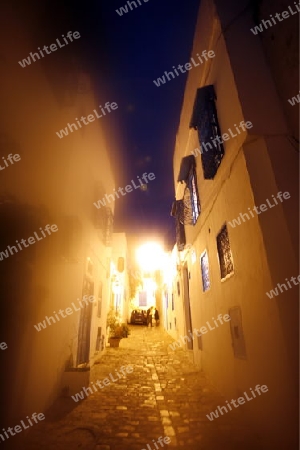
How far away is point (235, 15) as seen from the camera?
5383 mm

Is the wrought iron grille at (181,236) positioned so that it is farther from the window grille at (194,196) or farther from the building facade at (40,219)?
the building facade at (40,219)

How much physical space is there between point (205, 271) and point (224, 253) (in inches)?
73.3

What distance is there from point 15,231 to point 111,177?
10297 mm

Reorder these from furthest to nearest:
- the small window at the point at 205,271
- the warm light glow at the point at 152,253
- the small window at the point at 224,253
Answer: the warm light glow at the point at 152,253, the small window at the point at 205,271, the small window at the point at 224,253

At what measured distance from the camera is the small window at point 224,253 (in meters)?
5.30

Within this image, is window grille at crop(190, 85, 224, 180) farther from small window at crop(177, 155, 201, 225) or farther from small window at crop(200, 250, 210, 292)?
small window at crop(200, 250, 210, 292)

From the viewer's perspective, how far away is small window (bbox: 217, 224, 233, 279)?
17.4 ft

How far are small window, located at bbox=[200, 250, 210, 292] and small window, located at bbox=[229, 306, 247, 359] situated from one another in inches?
76.7

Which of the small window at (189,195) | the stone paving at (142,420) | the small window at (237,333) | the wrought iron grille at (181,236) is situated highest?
the small window at (189,195)

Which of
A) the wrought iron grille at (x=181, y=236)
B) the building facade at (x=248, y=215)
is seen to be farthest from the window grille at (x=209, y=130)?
the wrought iron grille at (x=181, y=236)

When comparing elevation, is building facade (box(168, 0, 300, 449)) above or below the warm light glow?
below

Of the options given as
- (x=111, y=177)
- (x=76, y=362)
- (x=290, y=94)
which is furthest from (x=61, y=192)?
(x=111, y=177)

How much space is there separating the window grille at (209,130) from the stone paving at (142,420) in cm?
525

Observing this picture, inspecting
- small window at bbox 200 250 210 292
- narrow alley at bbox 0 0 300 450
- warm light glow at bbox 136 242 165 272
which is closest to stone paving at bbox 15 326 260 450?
narrow alley at bbox 0 0 300 450
